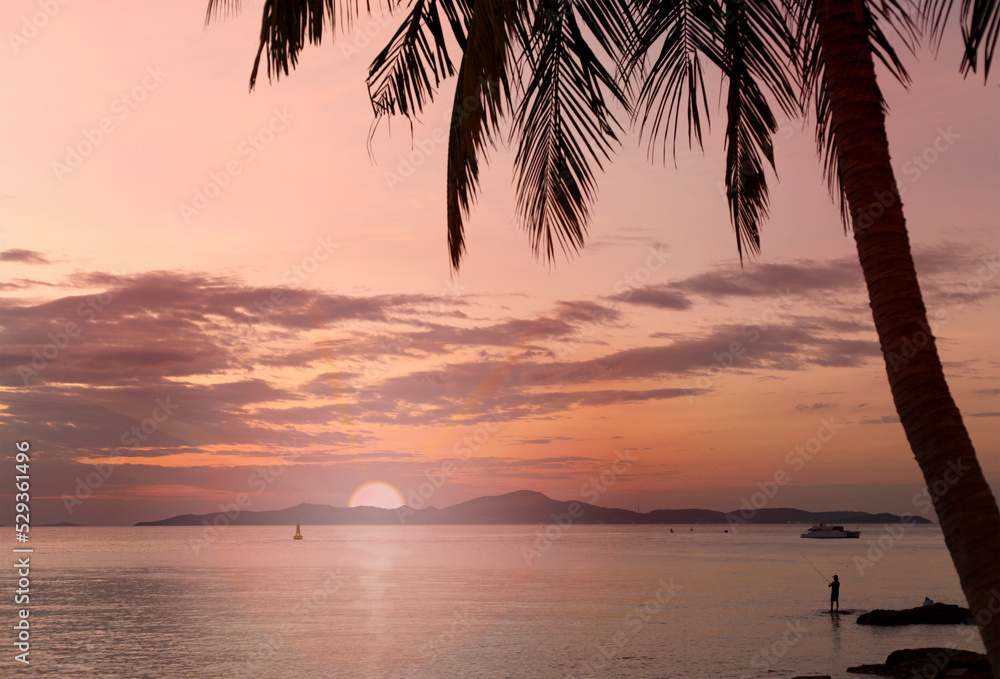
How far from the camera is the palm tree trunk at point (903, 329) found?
4441mm

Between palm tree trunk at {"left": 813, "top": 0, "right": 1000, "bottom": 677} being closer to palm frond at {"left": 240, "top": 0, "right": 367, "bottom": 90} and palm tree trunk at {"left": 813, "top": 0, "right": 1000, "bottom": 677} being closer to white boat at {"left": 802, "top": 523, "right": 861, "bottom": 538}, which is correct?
palm frond at {"left": 240, "top": 0, "right": 367, "bottom": 90}

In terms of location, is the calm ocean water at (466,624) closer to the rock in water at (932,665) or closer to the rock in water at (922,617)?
the rock in water at (922,617)

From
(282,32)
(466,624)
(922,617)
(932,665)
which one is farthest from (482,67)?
(922,617)

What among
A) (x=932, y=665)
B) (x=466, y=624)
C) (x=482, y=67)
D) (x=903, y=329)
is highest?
(x=482, y=67)

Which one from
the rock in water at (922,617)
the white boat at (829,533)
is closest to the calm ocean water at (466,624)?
the rock in water at (922,617)

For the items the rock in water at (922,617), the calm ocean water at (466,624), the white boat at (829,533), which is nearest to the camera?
the calm ocean water at (466,624)

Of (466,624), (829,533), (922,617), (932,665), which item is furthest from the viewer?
(829,533)

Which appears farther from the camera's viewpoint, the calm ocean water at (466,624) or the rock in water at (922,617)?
the rock in water at (922,617)

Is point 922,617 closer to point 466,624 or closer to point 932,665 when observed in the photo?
point 932,665

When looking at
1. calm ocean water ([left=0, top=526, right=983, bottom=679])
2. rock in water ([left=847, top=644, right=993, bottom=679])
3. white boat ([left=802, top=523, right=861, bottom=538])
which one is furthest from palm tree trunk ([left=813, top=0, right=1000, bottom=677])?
white boat ([left=802, top=523, right=861, bottom=538])

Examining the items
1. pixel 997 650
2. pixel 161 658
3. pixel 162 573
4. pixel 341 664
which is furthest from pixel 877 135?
pixel 162 573

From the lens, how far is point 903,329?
4801 mm

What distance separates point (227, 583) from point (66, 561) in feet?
174

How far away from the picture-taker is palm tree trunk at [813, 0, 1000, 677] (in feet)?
14.6
